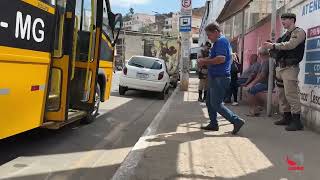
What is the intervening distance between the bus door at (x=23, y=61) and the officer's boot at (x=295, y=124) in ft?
15.0

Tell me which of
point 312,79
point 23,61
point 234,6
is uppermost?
point 234,6

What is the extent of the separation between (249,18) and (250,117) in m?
6.79

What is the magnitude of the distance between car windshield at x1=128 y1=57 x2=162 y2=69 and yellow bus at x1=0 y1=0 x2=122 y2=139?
980 centimetres

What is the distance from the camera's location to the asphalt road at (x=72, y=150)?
7.01 meters

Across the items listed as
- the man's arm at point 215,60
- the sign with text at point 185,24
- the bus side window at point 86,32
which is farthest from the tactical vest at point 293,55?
the sign with text at point 185,24

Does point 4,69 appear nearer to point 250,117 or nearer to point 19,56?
point 19,56

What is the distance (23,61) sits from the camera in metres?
6.88

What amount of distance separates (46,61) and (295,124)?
4752mm

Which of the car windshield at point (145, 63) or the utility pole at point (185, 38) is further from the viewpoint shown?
the utility pole at point (185, 38)

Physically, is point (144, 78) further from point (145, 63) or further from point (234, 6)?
point (234, 6)

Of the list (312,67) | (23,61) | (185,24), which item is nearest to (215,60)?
(312,67)
